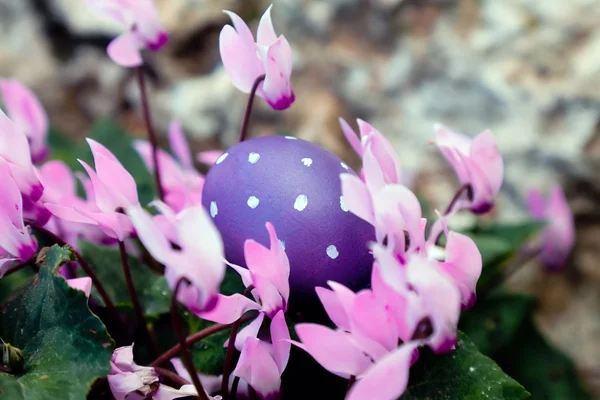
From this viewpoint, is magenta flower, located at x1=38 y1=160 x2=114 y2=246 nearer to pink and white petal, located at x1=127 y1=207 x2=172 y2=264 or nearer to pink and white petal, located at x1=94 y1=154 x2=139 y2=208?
pink and white petal, located at x1=94 y1=154 x2=139 y2=208

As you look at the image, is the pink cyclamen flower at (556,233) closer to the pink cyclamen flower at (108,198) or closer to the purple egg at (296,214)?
the purple egg at (296,214)

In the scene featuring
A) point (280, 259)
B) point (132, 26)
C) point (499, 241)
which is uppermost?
point (132, 26)

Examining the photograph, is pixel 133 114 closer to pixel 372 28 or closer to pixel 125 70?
pixel 125 70

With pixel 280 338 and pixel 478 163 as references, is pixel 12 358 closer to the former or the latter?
pixel 280 338

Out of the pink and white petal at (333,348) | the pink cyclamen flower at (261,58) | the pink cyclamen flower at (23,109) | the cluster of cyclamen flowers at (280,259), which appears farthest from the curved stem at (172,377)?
the pink cyclamen flower at (23,109)

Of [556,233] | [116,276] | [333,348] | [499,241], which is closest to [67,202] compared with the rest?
[116,276]

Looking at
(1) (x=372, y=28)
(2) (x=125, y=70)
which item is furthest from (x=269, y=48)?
(2) (x=125, y=70)
